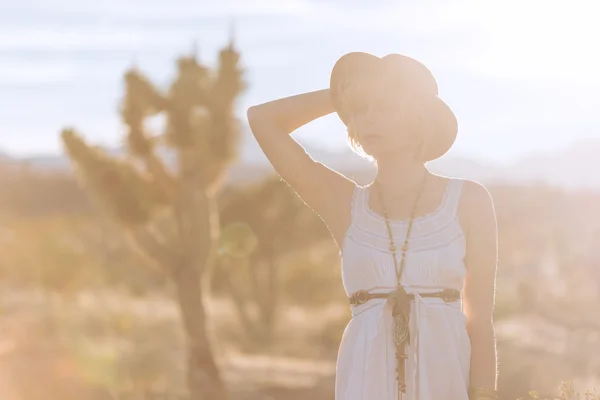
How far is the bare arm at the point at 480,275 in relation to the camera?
8.14 feet

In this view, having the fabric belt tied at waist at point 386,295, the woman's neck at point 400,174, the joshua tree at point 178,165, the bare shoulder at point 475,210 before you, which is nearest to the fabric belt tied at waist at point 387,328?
the fabric belt tied at waist at point 386,295

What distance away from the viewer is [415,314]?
2455 millimetres

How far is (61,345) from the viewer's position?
74.8 feet

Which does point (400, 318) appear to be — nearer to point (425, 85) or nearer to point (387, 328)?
point (387, 328)

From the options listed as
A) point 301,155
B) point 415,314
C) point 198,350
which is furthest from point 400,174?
point 198,350

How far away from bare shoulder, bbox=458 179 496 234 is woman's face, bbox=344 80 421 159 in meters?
0.22

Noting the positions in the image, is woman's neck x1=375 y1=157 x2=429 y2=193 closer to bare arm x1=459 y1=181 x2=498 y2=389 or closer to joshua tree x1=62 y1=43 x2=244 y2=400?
bare arm x1=459 y1=181 x2=498 y2=389

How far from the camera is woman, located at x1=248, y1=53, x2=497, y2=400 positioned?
246 cm

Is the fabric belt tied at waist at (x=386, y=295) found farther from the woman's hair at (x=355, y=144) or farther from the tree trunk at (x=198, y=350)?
the tree trunk at (x=198, y=350)

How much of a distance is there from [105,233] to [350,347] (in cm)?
4559

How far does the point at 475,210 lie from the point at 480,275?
0.17 metres

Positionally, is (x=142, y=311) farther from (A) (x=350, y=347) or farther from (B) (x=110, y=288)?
(A) (x=350, y=347)

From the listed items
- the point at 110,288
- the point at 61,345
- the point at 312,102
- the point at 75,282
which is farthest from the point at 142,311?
the point at 312,102

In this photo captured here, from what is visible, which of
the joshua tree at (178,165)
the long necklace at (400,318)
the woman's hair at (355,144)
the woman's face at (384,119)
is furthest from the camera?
the joshua tree at (178,165)
